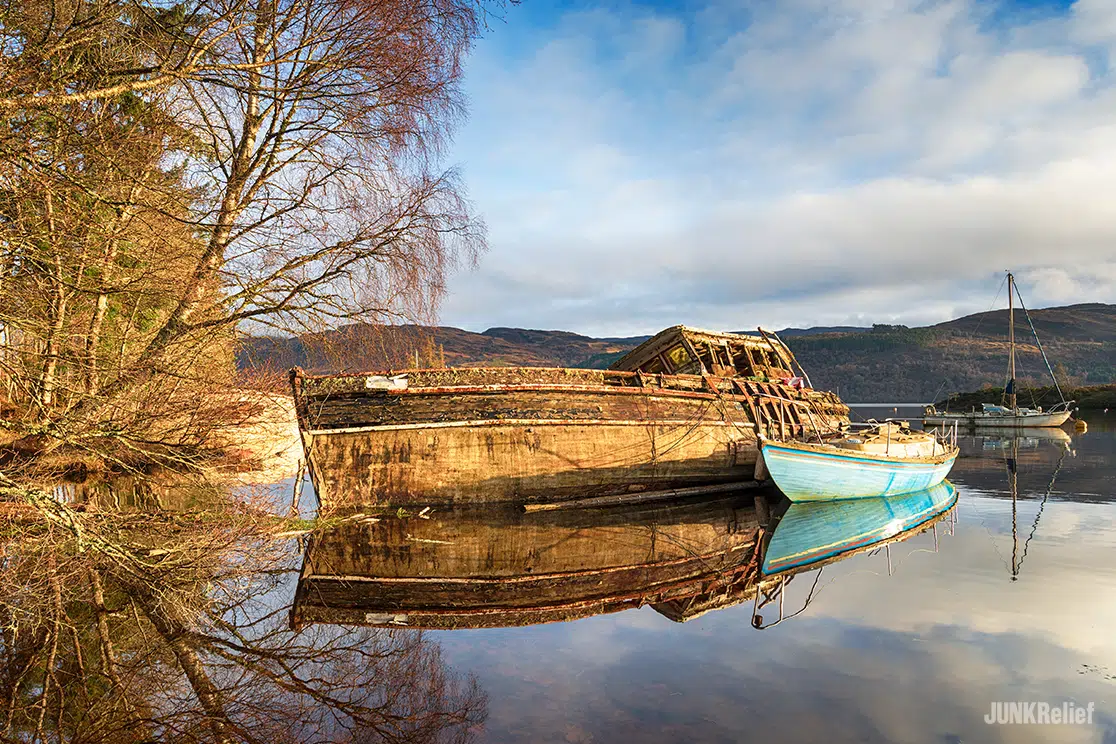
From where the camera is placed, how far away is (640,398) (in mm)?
15812

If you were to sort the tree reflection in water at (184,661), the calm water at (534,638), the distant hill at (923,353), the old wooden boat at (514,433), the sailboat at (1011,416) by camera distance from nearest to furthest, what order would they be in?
the tree reflection in water at (184,661), the calm water at (534,638), the old wooden boat at (514,433), the sailboat at (1011,416), the distant hill at (923,353)

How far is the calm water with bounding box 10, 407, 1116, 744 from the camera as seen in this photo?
4.98 meters

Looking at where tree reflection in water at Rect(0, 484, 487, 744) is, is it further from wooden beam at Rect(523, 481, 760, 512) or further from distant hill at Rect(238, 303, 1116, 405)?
distant hill at Rect(238, 303, 1116, 405)

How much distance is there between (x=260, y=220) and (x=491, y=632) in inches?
233

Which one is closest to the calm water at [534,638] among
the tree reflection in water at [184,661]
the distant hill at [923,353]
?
the tree reflection in water at [184,661]

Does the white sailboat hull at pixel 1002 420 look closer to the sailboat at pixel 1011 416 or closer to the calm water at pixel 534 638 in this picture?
the sailboat at pixel 1011 416

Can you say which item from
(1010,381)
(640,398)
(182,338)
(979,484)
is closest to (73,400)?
(182,338)

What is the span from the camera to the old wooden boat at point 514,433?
14.3 m

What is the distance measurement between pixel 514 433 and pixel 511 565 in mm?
5128

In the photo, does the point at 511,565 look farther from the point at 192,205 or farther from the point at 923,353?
the point at 923,353

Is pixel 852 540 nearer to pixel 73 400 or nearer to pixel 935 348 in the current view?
pixel 73 400

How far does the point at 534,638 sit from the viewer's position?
7.09 m

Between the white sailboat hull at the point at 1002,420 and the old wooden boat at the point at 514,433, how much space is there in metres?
39.9

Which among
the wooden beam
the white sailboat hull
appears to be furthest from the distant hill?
the wooden beam
